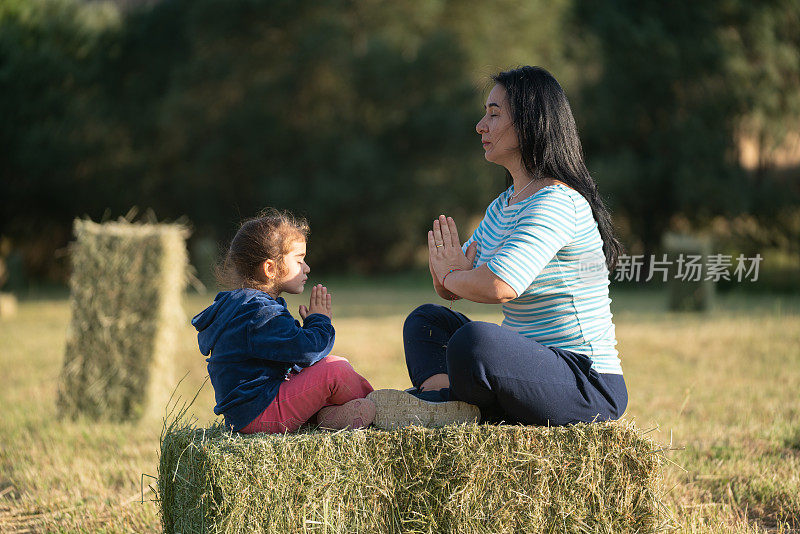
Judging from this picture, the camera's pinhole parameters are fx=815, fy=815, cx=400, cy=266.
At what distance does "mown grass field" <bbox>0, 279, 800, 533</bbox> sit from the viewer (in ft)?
11.1

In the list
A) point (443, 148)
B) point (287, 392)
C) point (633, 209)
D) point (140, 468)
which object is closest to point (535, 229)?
point (287, 392)

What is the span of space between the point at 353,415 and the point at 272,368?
324 millimetres

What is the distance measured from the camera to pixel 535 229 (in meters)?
2.56

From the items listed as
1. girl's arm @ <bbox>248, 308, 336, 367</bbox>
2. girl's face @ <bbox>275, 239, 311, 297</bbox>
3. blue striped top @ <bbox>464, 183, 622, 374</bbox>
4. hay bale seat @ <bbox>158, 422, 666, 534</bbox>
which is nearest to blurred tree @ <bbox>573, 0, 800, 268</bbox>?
blue striped top @ <bbox>464, 183, 622, 374</bbox>

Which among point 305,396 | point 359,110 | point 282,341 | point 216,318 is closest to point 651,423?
Answer: point 305,396

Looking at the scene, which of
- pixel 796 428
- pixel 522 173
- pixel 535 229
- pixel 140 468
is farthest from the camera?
pixel 796 428

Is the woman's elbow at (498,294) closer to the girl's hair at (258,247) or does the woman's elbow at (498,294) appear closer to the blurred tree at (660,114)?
the girl's hair at (258,247)

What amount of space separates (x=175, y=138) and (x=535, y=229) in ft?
54.7

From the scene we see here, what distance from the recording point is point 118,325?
552cm

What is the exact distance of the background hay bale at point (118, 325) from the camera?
5469 millimetres

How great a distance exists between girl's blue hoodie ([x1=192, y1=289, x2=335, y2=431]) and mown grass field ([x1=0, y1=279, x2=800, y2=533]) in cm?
56

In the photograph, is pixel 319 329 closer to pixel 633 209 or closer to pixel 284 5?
pixel 633 209

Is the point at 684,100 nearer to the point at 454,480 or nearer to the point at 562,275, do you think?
the point at 562,275

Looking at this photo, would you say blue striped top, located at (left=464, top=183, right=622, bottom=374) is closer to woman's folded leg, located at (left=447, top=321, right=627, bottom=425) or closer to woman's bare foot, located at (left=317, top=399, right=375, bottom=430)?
woman's folded leg, located at (left=447, top=321, right=627, bottom=425)
